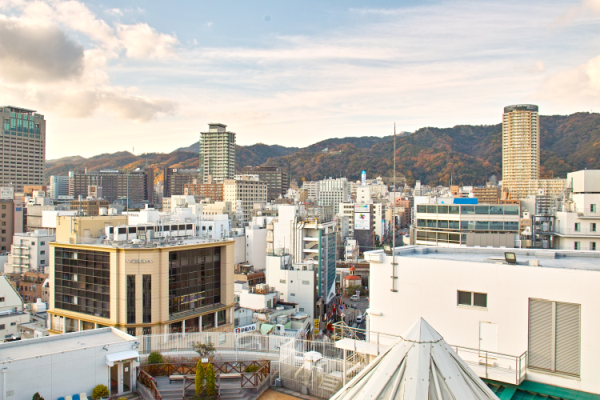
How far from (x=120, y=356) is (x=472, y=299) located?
11199 millimetres

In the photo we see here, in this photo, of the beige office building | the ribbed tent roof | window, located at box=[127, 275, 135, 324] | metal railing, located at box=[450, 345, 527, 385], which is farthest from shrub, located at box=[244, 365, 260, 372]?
the beige office building

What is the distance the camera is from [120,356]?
550 inches

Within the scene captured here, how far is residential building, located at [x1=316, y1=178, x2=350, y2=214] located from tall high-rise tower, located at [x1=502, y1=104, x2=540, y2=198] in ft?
134

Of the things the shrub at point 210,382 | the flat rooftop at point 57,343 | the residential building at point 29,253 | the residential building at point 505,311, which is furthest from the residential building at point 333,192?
the residential building at point 505,311

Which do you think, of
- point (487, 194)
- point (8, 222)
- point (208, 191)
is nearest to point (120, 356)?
point (8, 222)

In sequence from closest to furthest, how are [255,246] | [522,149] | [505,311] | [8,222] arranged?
[505,311], [255,246], [8,222], [522,149]

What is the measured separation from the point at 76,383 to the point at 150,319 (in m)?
8.43

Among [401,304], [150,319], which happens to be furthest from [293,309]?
[401,304]

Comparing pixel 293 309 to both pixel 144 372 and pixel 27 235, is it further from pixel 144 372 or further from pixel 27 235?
pixel 27 235

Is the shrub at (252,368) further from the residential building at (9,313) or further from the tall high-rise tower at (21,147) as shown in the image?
the tall high-rise tower at (21,147)

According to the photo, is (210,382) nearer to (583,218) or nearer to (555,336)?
(555,336)

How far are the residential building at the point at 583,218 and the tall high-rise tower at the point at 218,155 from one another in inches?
4466

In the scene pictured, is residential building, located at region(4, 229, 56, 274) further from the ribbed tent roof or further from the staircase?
the ribbed tent roof

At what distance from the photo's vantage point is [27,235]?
49062 mm
